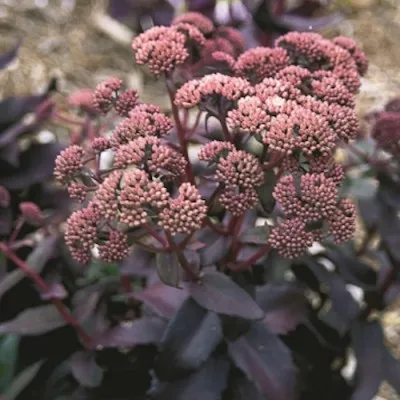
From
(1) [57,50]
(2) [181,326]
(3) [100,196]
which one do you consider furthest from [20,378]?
(1) [57,50]

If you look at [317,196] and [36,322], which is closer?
[317,196]

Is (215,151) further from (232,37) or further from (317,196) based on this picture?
(232,37)

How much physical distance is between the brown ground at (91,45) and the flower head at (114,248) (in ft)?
6.12

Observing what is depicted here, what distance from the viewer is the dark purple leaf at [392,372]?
4.42 feet

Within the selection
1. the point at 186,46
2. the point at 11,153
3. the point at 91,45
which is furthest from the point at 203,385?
the point at 91,45

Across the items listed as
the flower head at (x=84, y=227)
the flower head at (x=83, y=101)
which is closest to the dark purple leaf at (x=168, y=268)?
the flower head at (x=84, y=227)

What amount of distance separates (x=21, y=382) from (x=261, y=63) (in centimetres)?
75

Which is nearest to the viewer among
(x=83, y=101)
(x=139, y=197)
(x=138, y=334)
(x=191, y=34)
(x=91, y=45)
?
(x=139, y=197)

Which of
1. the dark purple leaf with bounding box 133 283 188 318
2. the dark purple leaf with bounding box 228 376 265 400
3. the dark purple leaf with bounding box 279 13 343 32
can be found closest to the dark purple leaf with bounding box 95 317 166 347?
the dark purple leaf with bounding box 133 283 188 318

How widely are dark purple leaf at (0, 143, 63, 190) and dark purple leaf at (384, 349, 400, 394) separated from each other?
78 centimetres

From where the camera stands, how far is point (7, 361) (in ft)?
4.64

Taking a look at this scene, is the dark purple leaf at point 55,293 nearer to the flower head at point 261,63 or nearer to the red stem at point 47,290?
the red stem at point 47,290

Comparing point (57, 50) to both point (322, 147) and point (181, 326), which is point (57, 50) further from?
point (322, 147)

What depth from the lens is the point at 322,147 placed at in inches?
30.5
